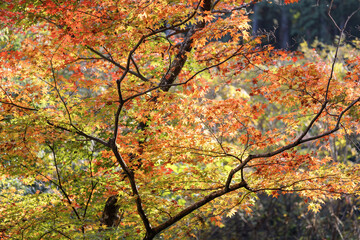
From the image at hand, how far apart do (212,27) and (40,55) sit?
2476mm

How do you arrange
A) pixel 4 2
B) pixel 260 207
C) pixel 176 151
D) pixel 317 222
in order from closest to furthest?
pixel 176 151, pixel 4 2, pixel 317 222, pixel 260 207

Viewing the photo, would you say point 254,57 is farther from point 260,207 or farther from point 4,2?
point 260,207

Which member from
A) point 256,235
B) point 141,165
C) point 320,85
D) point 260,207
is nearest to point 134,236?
point 141,165

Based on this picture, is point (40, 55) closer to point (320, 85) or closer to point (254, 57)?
point (254, 57)

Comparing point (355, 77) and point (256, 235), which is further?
point (256, 235)

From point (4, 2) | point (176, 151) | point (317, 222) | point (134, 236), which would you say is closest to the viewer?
point (176, 151)

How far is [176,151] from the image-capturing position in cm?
489

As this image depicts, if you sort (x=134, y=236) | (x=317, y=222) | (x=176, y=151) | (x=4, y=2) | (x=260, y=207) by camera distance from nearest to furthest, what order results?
(x=176, y=151)
(x=4, y=2)
(x=134, y=236)
(x=317, y=222)
(x=260, y=207)

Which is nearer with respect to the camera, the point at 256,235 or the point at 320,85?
the point at 320,85

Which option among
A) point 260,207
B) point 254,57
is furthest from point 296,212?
point 254,57

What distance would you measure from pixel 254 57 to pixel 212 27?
31.5 inches

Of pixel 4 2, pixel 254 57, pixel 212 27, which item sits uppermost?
pixel 4 2

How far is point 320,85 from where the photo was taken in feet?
17.7

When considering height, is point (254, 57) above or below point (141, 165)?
above
